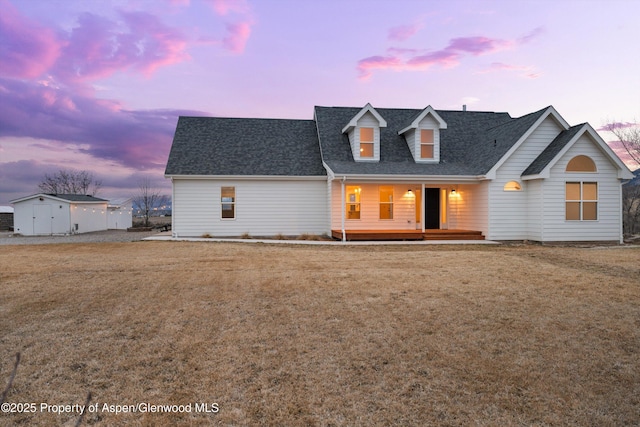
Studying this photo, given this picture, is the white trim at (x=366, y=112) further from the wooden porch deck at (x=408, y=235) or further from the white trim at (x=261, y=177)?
the wooden porch deck at (x=408, y=235)

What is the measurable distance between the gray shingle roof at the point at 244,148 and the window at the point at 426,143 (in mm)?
5299

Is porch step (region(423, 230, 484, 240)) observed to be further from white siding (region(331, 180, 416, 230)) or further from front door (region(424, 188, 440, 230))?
front door (region(424, 188, 440, 230))

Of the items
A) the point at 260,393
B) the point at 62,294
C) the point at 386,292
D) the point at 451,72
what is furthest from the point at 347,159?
the point at 260,393

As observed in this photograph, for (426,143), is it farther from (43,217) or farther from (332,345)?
(43,217)

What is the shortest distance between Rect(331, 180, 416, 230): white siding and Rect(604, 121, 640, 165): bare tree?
65.9 feet

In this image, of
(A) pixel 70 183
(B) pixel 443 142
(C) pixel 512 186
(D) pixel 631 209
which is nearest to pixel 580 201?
(C) pixel 512 186


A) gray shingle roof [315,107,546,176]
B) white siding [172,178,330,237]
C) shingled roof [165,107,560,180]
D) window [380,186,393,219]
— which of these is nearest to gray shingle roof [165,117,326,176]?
shingled roof [165,107,560,180]

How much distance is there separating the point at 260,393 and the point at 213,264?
7564 millimetres

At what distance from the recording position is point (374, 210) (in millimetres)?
18109

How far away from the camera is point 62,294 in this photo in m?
6.97

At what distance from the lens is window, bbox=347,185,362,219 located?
17906mm

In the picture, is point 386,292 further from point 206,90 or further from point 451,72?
point 206,90

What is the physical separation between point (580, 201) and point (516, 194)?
101 inches

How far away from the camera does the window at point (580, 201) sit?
15.8 meters
